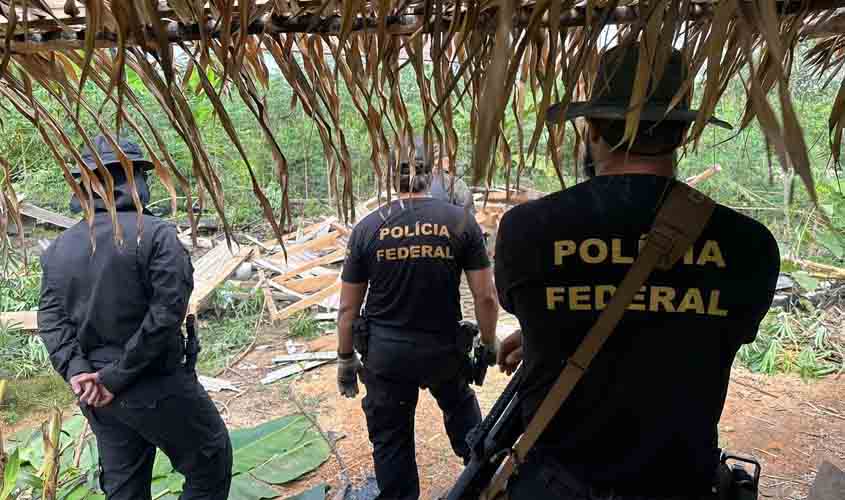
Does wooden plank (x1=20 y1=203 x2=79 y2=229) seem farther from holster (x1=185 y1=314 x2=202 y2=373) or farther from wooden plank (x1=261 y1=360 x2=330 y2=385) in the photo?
holster (x1=185 y1=314 x2=202 y2=373)

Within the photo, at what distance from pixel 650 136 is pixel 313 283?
22.0 feet

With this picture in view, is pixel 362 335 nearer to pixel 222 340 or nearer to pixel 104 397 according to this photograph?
pixel 104 397

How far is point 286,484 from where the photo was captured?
443 centimetres

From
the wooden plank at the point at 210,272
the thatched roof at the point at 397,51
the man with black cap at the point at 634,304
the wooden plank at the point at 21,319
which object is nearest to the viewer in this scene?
the thatched roof at the point at 397,51

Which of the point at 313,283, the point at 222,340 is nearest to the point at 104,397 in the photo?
the point at 222,340

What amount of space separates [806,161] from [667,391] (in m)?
1.09

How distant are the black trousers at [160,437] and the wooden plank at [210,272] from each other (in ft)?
14.0

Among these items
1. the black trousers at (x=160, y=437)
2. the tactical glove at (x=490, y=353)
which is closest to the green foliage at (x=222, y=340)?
the black trousers at (x=160, y=437)

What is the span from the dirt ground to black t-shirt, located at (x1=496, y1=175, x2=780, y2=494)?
2.85 m

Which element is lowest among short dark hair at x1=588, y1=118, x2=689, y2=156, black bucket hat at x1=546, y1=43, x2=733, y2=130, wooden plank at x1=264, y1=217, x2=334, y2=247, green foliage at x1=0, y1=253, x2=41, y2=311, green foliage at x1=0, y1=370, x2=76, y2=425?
green foliage at x1=0, y1=370, x2=76, y2=425

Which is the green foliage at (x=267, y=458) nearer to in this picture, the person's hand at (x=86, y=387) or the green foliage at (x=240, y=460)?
the green foliage at (x=240, y=460)

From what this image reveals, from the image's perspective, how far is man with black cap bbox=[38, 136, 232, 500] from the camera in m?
2.95

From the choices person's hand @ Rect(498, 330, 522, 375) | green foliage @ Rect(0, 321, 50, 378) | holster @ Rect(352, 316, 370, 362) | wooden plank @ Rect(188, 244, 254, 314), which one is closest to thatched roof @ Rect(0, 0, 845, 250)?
person's hand @ Rect(498, 330, 522, 375)

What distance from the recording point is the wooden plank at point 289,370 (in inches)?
252
